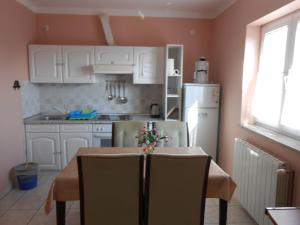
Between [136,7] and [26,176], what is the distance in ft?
9.26

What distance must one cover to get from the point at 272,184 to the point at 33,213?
7.74 ft

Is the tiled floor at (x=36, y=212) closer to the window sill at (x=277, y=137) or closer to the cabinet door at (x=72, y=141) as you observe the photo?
the cabinet door at (x=72, y=141)

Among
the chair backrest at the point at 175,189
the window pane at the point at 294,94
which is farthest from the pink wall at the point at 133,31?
the chair backrest at the point at 175,189

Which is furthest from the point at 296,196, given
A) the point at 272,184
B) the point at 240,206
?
the point at 240,206

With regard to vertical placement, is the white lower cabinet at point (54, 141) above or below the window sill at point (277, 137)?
below

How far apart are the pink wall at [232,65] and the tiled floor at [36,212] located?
2.38ft

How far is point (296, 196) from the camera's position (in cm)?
189

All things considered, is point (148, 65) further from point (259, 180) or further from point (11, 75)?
point (259, 180)

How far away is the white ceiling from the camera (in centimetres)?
339

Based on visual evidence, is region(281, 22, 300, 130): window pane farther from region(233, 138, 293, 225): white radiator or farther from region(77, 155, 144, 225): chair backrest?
region(77, 155, 144, 225): chair backrest

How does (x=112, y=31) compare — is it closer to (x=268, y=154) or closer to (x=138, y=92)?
(x=138, y=92)

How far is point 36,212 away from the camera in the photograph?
2.59m

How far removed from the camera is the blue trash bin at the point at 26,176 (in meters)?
3.08

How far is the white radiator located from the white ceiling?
2021mm
